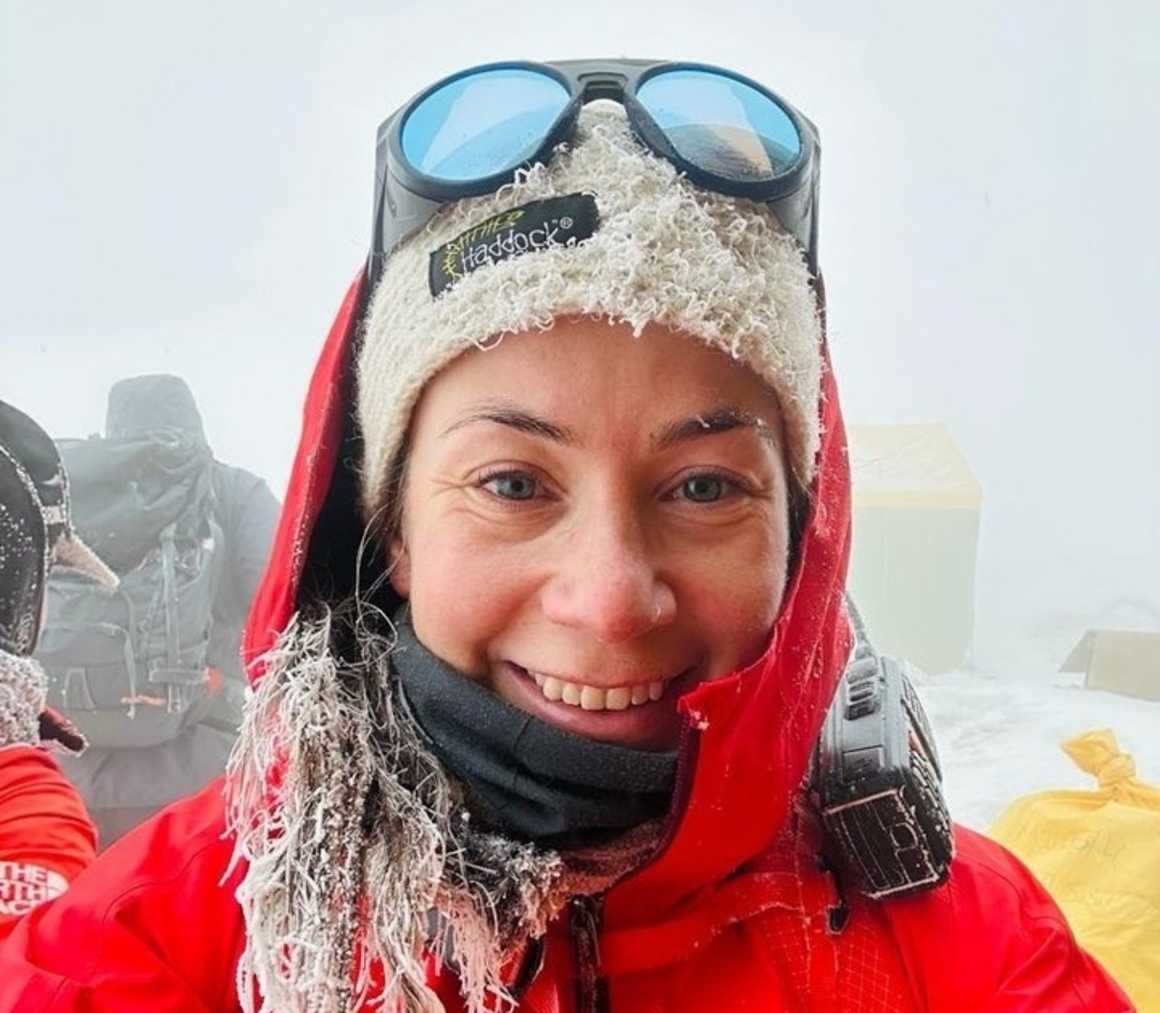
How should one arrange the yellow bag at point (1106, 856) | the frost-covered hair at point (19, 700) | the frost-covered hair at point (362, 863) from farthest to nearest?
the yellow bag at point (1106, 856), the frost-covered hair at point (19, 700), the frost-covered hair at point (362, 863)

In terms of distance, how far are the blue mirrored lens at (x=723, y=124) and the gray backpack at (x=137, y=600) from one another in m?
1.76

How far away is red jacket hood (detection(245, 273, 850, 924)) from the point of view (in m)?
0.73

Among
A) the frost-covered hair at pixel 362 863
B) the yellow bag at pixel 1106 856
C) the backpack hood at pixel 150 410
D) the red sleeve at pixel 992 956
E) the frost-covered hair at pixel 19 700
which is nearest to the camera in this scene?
the frost-covered hair at pixel 362 863

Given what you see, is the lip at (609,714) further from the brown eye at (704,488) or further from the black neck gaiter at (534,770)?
the brown eye at (704,488)

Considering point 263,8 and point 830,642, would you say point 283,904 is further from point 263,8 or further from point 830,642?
point 263,8

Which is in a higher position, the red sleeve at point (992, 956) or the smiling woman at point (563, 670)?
the smiling woman at point (563, 670)

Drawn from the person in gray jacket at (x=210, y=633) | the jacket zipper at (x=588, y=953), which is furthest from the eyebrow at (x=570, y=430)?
Result: the person in gray jacket at (x=210, y=633)

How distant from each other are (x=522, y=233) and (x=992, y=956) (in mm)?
621

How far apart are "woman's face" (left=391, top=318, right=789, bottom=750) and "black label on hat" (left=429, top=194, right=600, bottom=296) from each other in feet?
0.20

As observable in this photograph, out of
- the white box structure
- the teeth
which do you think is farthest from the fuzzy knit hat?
the white box structure

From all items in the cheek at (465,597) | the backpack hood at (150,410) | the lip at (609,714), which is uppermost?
the cheek at (465,597)

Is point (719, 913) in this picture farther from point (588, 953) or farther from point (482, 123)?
point (482, 123)

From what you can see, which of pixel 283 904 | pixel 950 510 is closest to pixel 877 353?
pixel 950 510

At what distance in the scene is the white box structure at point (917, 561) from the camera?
9.65ft
